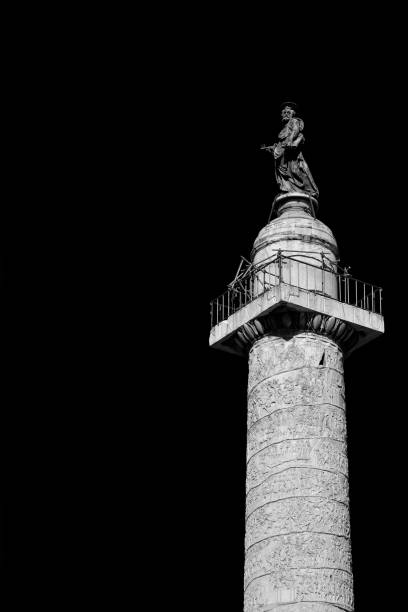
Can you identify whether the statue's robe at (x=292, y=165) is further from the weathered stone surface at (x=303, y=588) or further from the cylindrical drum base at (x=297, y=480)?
the weathered stone surface at (x=303, y=588)

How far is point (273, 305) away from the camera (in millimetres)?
20188

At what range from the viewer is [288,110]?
23.1m

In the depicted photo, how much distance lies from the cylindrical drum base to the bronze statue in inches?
131

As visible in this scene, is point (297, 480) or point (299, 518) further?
point (297, 480)

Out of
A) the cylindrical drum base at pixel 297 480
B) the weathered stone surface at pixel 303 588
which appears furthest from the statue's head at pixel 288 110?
the weathered stone surface at pixel 303 588

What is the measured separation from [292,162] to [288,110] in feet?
3.20

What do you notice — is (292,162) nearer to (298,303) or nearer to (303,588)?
(298,303)

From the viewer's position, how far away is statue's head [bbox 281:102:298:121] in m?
23.1

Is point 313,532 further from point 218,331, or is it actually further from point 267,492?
point 218,331

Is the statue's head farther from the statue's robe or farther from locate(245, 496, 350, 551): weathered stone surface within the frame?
locate(245, 496, 350, 551): weathered stone surface

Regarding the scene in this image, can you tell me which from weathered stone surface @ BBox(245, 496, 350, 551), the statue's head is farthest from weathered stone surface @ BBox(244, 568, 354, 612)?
the statue's head

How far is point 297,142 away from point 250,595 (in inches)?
308

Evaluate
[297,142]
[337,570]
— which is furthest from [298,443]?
[297,142]

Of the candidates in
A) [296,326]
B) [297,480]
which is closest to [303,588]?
[297,480]
